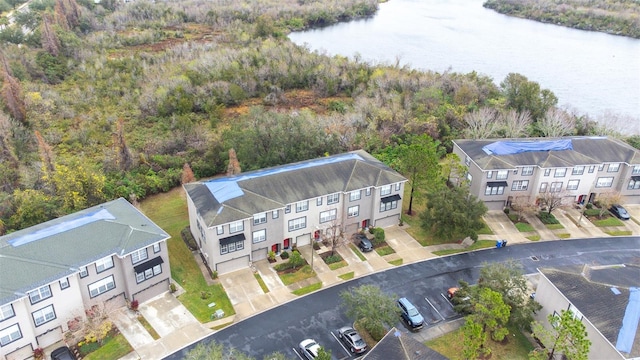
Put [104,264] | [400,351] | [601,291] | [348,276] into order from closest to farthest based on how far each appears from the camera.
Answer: [400,351]
[601,291]
[104,264]
[348,276]

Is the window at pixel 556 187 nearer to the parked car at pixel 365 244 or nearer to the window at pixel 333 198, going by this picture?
the parked car at pixel 365 244

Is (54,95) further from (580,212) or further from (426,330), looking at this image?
(580,212)

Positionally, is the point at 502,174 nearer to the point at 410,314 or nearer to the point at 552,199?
the point at 552,199

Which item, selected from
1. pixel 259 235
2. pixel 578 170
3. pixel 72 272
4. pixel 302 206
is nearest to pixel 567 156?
pixel 578 170

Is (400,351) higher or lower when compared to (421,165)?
lower

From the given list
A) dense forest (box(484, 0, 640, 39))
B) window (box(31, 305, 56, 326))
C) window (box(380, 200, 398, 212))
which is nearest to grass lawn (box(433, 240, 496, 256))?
window (box(380, 200, 398, 212))

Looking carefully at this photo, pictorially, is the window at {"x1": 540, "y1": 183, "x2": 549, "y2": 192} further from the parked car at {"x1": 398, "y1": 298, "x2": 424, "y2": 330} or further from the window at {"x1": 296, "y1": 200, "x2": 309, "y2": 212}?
the window at {"x1": 296, "y1": 200, "x2": 309, "y2": 212}

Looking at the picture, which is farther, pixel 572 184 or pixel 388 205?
pixel 572 184

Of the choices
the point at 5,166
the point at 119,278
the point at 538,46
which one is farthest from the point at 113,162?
the point at 538,46

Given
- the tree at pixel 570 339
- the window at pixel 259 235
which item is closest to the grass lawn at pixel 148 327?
the window at pixel 259 235
